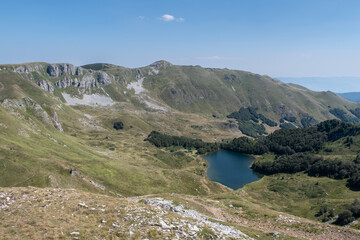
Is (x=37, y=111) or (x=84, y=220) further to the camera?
(x=37, y=111)

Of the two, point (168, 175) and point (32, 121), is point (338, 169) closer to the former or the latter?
point (168, 175)

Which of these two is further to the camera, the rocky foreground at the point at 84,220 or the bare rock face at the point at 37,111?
the bare rock face at the point at 37,111

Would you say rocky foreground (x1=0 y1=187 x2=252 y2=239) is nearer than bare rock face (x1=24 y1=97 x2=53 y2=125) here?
Yes

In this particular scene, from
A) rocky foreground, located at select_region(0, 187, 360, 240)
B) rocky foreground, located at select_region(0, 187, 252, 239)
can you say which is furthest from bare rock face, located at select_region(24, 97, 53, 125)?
rocky foreground, located at select_region(0, 187, 252, 239)

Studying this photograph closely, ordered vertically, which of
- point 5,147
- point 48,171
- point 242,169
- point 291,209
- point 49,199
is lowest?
point 242,169

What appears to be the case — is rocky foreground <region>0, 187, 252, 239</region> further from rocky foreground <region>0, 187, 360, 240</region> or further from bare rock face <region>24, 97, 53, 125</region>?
bare rock face <region>24, 97, 53, 125</region>

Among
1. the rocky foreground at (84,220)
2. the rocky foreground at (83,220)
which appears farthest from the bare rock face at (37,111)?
the rocky foreground at (83,220)

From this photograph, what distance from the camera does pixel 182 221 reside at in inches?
1105

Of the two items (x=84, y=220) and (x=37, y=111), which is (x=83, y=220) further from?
(x=37, y=111)

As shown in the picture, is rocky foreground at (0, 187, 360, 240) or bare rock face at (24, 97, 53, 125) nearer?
rocky foreground at (0, 187, 360, 240)

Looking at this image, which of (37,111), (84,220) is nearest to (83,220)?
(84,220)

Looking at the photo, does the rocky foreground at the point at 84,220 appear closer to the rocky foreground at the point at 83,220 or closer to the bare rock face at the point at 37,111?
the rocky foreground at the point at 83,220

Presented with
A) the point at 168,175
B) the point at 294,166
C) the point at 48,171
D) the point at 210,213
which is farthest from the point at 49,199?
the point at 294,166

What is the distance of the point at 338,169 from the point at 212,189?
90614mm
